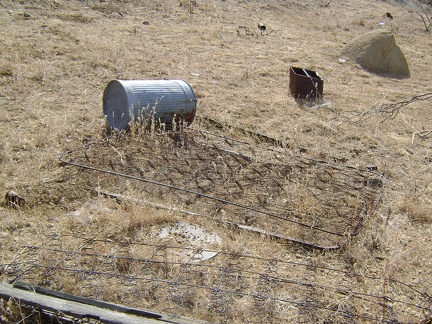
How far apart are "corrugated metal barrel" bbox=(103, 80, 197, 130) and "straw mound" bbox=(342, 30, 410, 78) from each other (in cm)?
523

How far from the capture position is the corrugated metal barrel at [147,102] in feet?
17.7

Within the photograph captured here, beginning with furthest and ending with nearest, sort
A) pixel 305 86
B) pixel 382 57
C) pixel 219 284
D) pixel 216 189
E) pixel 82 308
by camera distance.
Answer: pixel 382 57
pixel 305 86
pixel 216 189
pixel 219 284
pixel 82 308

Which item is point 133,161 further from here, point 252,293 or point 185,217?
point 252,293

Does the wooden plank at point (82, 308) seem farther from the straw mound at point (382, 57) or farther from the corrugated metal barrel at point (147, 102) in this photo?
the straw mound at point (382, 57)

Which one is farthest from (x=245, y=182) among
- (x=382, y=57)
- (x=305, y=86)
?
(x=382, y=57)

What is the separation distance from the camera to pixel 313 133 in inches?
255

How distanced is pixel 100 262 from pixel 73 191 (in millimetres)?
1114

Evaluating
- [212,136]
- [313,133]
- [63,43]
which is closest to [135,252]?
[212,136]

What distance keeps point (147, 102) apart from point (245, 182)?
4.73 feet

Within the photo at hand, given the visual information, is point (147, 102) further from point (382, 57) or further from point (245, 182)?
point (382, 57)

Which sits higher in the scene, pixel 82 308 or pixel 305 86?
pixel 305 86

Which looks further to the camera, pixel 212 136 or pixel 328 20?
pixel 328 20

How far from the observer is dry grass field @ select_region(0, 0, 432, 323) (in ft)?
11.0

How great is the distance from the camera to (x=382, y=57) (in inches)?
384
